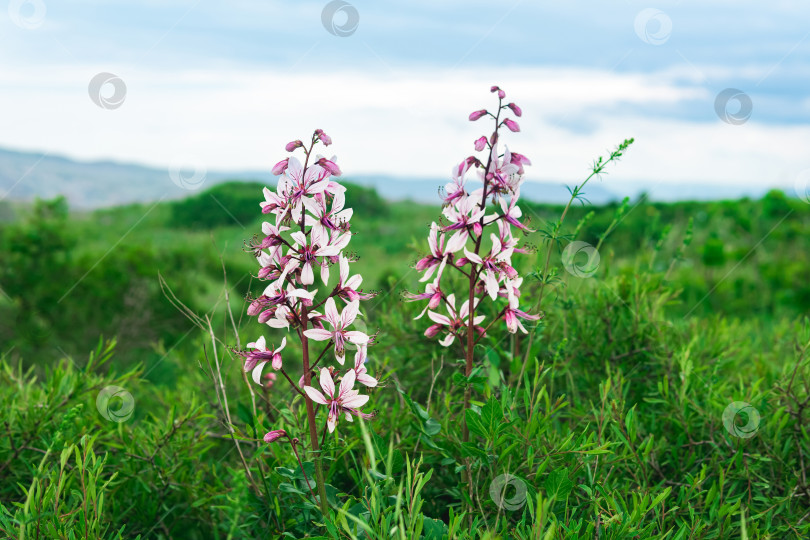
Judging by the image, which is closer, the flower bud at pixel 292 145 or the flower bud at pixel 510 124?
the flower bud at pixel 292 145

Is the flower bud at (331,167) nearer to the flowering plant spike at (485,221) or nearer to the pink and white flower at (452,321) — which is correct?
the flowering plant spike at (485,221)

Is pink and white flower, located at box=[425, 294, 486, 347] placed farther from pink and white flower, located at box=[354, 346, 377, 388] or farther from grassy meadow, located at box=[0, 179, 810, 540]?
pink and white flower, located at box=[354, 346, 377, 388]

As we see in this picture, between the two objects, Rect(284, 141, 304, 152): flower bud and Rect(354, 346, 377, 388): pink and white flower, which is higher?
Rect(284, 141, 304, 152): flower bud

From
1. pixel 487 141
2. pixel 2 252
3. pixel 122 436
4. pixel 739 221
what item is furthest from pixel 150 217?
pixel 487 141

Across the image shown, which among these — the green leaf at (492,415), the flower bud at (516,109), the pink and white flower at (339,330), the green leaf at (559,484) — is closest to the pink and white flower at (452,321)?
the green leaf at (492,415)

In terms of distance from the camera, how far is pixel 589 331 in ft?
10.5

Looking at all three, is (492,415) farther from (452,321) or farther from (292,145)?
(292,145)

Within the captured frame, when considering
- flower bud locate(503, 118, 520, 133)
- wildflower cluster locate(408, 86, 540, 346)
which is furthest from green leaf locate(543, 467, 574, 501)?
flower bud locate(503, 118, 520, 133)

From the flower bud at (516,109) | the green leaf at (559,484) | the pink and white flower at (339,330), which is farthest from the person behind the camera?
the flower bud at (516,109)

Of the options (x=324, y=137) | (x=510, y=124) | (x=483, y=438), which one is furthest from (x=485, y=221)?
(x=483, y=438)

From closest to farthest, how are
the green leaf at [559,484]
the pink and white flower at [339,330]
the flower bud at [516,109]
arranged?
the pink and white flower at [339,330], the green leaf at [559,484], the flower bud at [516,109]

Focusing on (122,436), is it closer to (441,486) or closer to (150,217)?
(441,486)

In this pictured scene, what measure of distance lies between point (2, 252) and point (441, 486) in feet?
22.9

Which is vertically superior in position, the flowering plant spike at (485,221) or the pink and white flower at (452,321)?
the flowering plant spike at (485,221)
